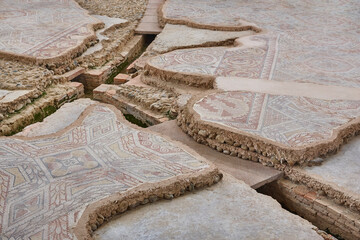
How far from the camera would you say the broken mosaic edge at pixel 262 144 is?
8.79ft

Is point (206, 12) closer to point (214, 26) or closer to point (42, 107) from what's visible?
point (214, 26)

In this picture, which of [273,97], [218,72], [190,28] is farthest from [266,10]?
[273,97]

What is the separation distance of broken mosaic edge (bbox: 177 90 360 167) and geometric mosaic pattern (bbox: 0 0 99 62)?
207 centimetres

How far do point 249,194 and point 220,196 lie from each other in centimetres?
17

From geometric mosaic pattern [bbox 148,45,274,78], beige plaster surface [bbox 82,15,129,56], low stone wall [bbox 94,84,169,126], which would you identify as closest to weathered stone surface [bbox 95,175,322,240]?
low stone wall [bbox 94,84,169,126]

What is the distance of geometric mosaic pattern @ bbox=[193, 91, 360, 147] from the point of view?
2.85m

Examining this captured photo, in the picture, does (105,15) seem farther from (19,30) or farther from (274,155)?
(274,155)

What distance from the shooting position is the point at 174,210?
7.29 feet

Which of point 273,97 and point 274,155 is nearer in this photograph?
point 274,155

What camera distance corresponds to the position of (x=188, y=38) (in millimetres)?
5094

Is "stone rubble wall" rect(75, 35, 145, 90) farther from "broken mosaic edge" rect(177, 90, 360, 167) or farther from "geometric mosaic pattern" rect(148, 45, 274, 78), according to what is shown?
"broken mosaic edge" rect(177, 90, 360, 167)

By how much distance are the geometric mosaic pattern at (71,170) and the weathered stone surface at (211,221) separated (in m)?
0.17

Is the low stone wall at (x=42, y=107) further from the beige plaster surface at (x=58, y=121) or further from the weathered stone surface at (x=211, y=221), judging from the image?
the weathered stone surface at (x=211, y=221)

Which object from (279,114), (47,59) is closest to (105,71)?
(47,59)
